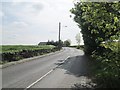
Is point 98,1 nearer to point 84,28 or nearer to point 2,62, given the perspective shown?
point 2,62

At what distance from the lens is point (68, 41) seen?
572 feet

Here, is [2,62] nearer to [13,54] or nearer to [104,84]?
[13,54]

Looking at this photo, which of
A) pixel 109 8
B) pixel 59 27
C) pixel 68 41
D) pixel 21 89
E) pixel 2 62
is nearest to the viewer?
pixel 21 89

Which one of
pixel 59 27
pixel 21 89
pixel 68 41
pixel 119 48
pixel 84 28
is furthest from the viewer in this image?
pixel 68 41

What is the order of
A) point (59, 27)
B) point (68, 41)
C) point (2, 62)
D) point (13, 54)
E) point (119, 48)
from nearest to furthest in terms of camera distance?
point (119, 48) < point (2, 62) < point (13, 54) < point (59, 27) < point (68, 41)

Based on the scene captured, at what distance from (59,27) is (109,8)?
69.5 m

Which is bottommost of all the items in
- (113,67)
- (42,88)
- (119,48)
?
(42,88)

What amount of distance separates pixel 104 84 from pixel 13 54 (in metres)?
18.1

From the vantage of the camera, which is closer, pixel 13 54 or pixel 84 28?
pixel 13 54

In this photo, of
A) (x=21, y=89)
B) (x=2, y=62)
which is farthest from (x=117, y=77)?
(x=2, y=62)

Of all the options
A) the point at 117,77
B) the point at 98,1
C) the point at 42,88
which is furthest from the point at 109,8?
the point at 42,88

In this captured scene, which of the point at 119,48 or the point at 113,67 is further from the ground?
the point at 119,48

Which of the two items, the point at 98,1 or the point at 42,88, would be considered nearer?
the point at 42,88

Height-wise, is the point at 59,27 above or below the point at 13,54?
above
